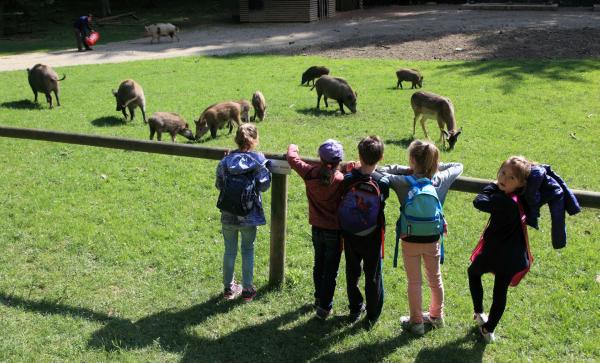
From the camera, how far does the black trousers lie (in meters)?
4.85

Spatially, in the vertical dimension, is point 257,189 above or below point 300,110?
above

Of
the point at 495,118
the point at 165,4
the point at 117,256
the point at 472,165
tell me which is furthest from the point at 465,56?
the point at 165,4

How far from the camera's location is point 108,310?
18.5 ft

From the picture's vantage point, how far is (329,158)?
4.84 metres

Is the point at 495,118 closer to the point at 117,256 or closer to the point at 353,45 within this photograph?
the point at 117,256

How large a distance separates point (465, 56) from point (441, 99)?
10.9 m

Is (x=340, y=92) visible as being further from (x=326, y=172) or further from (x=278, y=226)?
(x=326, y=172)

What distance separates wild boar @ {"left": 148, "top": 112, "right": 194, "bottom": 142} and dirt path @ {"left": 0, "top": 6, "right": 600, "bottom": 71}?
12561 mm

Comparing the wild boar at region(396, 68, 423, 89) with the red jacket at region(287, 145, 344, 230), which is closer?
the red jacket at region(287, 145, 344, 230)

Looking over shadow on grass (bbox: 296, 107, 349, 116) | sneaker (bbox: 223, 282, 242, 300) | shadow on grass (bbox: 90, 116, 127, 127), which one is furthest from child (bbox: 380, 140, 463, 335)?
shadow on grass (bbox: 90, 116, 127, 127)

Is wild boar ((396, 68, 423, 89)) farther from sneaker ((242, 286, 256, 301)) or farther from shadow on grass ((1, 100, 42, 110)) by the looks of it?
sneaker ((242, 286, 256, 301))

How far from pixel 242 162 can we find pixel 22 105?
520 inches

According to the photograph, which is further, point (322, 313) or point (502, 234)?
point (322, 313)

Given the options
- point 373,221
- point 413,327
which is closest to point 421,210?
point 373,221
